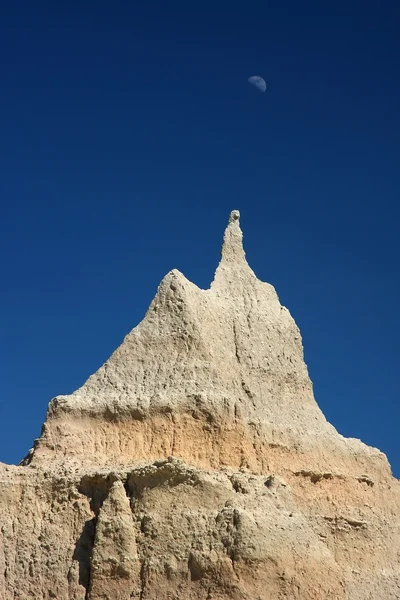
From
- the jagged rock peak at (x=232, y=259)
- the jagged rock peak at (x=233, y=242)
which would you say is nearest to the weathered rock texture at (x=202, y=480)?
the jagged rock peak at (x=232, y=259)

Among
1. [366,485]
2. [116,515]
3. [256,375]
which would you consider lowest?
[116,515]

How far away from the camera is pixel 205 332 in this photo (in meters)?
25.2

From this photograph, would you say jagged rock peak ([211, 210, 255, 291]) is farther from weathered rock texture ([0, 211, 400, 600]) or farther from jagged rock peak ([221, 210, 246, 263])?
weathered rock texture ([0, 211, 400, 600])

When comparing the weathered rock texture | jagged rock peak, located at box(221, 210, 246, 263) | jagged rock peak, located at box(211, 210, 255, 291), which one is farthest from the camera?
jagged rock peak, located at box(221, 210, 246, 263)

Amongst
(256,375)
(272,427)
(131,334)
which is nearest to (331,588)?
(272,427)

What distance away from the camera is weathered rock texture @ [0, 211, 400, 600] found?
21.0m

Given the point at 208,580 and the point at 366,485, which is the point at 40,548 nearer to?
the point at 208,580

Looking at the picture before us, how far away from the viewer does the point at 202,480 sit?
21750mm

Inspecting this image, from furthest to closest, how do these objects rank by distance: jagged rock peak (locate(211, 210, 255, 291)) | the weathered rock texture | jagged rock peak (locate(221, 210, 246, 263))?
jagged rock peak (locate(221, 210, 246, 263)) < jagged rock peak (locate(211, 210, 255, 291)) < the weathered rock texture

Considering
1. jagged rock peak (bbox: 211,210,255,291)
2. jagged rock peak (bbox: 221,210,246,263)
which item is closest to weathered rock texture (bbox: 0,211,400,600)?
jagged rock peak (bbox: 211,210,255,291)

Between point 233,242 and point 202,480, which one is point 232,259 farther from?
point 202,480

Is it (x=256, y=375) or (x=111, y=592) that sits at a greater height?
(x=256, y=375)

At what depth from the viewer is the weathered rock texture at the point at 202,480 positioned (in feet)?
68.8

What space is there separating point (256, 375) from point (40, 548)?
6643 millimetres
